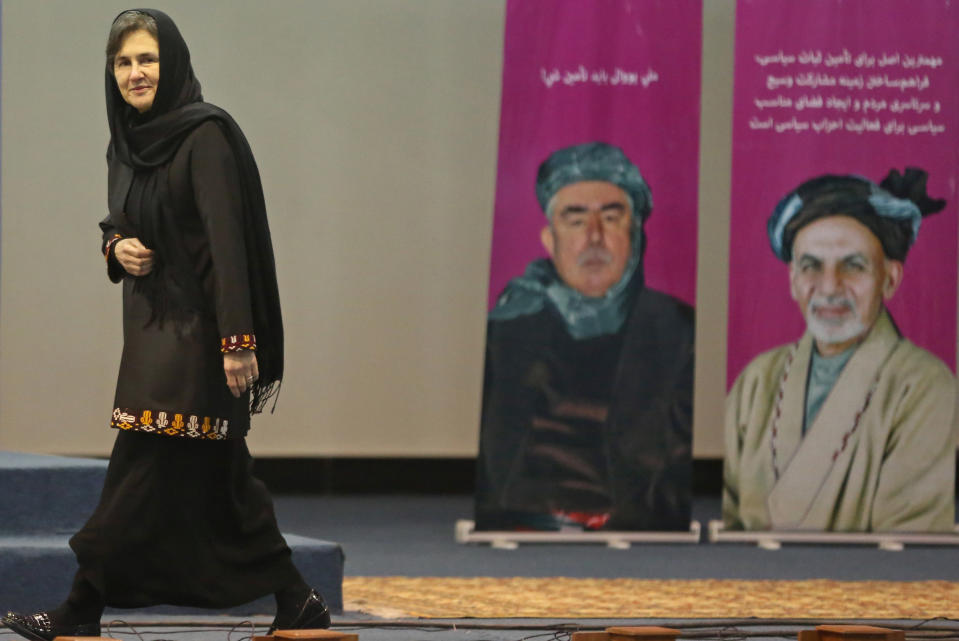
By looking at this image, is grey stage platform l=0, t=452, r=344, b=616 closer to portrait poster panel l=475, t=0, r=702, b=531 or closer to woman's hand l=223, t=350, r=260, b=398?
woman's hand l=223, t=350, r=260, b=398

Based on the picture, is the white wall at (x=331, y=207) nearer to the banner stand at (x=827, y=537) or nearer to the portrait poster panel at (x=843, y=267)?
the portrait poster panel at (x=843, y=267)

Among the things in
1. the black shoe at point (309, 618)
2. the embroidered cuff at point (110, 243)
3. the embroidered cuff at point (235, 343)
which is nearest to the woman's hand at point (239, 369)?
the embroidered cuff at point (235, 343)

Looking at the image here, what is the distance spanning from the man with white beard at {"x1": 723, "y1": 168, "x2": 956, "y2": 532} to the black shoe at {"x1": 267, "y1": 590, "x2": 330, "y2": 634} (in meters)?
2.72

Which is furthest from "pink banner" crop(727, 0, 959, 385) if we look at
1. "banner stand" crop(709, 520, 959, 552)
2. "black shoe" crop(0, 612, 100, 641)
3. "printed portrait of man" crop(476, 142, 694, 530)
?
"black shoe" crop(0, 612, 100, 641)

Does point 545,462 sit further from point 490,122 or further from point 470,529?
point 490,122

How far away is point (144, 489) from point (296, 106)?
434 cm

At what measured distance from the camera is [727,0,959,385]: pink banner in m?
5.62

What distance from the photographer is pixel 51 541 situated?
3.85 metres

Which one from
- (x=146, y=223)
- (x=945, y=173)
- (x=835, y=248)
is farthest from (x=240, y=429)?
(x=945, y=173)

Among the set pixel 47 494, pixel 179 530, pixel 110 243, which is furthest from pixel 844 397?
pixel 110 243

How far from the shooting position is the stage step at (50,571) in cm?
367

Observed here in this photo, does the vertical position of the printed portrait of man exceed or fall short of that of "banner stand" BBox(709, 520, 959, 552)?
it exceeds it

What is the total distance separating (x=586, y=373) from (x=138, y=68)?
291 cm

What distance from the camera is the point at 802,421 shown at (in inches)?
219
